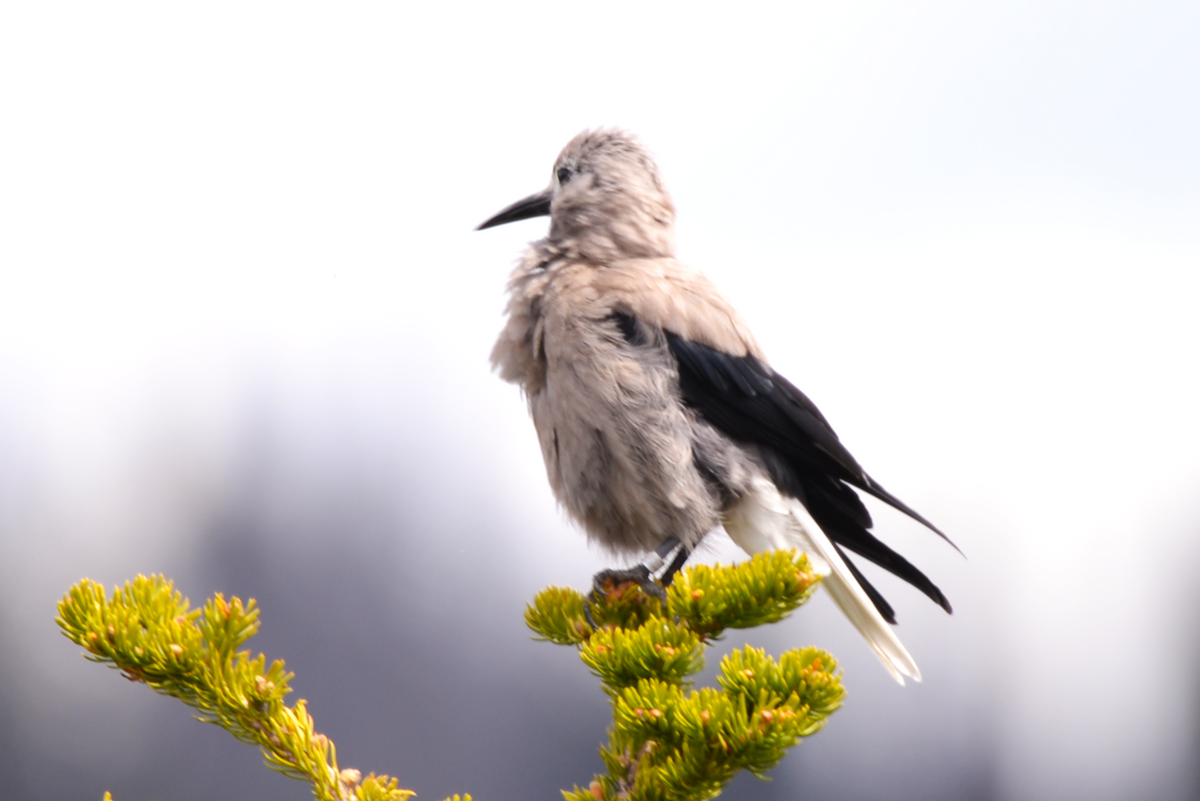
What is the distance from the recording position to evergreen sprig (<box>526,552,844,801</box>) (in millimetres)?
722

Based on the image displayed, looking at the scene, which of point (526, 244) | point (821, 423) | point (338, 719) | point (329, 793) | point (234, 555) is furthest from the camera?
point (234, 555)

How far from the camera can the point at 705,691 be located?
745 millimetres

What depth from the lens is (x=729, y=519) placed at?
4.14 ft

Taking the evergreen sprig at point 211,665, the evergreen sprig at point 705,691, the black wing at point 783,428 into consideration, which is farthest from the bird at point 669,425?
the evergreen sprig at point 211,665

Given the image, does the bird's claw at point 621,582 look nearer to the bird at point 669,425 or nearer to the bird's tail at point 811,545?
the bird at point 669,425

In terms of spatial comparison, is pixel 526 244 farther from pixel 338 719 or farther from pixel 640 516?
pixel 338 719

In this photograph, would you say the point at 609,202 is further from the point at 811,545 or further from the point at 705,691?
the point at 705,691

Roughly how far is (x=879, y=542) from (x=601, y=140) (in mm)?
850

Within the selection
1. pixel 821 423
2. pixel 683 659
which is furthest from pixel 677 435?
pixel 683 659

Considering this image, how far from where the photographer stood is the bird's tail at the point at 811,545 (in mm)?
1239

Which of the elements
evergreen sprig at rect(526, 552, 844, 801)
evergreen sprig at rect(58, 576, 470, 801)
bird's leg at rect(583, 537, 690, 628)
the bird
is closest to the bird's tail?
the bird

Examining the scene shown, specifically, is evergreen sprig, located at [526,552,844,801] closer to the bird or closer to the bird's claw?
the bird's claw

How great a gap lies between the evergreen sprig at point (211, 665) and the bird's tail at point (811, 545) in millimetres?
652

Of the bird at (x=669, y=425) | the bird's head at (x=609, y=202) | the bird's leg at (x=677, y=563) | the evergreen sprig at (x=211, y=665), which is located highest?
the bird's head at (x=609, y=202)
